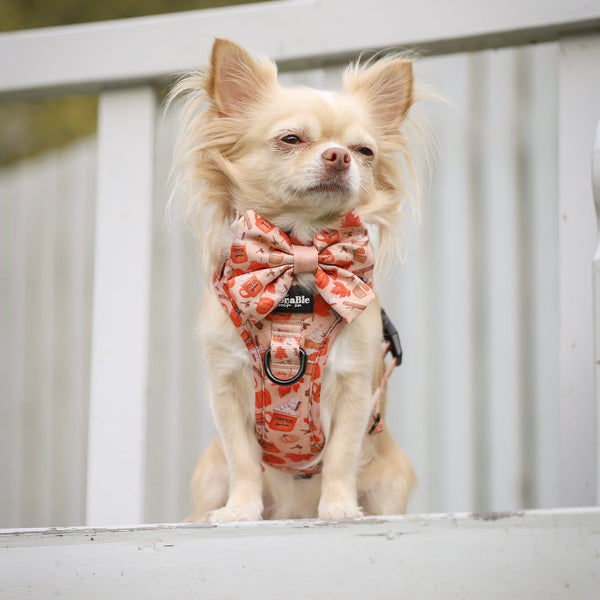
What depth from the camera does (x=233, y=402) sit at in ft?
5.66

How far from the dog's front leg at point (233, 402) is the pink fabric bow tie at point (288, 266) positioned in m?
0.10

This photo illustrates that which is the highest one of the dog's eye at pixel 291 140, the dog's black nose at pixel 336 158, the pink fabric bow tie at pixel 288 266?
the dog's eye at pixel 291 140

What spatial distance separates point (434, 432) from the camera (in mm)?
3316

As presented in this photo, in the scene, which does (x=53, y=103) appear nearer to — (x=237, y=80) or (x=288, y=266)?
(x=237, y=80)

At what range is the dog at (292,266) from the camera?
64.4 inches

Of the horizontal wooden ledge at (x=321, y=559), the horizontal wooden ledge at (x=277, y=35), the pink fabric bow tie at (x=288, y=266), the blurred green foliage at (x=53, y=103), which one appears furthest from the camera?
the blurred green foliage at (x=53, y=103)

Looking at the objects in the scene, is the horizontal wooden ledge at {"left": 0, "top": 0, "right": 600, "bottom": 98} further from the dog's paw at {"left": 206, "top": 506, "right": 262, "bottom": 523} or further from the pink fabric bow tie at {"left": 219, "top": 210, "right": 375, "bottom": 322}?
the dog's paw at {"left": 206, "top": 506, "right": 262, "bottom": 523}

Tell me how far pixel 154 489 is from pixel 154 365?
1.98 ft

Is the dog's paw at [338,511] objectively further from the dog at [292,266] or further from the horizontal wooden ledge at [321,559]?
the horizontal wooden ledge at [321,559]

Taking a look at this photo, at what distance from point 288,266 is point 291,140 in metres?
0.28

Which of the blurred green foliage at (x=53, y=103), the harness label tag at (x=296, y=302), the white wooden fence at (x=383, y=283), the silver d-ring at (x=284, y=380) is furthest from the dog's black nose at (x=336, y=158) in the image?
the blurred green foliage at (x=53, y=103)

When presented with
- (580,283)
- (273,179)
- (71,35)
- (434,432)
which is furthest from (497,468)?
(71,35)

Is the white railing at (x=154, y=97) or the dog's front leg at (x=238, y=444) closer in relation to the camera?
the dog's front leg at (x=238, y=444)

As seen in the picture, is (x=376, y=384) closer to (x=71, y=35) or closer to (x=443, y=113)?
(x=71, y=35)
